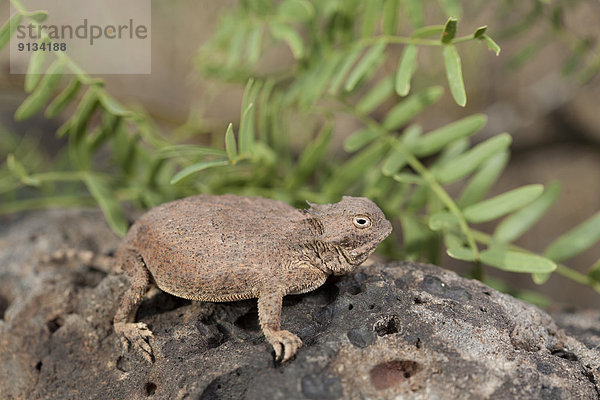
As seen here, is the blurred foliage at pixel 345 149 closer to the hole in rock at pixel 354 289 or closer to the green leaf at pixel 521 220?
the green leaf at pixel 521 220

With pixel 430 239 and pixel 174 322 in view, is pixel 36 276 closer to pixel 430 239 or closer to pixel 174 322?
pixel 174 322

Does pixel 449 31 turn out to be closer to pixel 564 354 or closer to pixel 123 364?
pixel 564 354

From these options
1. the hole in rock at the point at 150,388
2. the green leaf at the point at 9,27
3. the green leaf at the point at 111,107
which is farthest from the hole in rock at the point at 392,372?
the green leaf at the point at 9,27

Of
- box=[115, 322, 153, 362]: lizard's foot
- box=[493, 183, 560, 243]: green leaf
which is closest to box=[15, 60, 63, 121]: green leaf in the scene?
box=[115, 322, 153, 362]: lizard's foot

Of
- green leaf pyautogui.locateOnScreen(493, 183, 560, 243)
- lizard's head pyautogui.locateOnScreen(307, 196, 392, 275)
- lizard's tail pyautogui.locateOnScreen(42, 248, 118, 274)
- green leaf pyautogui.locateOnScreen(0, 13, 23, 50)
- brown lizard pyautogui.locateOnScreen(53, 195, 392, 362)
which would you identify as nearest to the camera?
brown lizard pyautogui.locateOnScreen(53, 195, 392, 362)

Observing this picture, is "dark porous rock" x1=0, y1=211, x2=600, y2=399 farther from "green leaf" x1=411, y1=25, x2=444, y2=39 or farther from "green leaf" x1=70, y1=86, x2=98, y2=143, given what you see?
"green leaf" x1=411, y1=25, x2=444, y2=39

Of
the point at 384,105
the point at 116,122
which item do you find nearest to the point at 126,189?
the point at 116,122
